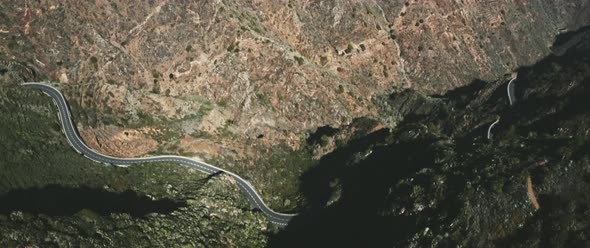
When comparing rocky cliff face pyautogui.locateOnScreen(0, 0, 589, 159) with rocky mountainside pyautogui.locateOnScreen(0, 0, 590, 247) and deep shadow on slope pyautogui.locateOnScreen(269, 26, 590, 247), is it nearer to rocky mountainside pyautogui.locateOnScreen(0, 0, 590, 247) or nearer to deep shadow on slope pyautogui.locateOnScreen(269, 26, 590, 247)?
rocky mountainside pyautogui.locateOnScreen(0, 0, 590, 247)

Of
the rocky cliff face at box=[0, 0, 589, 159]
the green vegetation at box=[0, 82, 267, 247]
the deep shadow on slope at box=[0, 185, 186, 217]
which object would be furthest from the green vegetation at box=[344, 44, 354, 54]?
the deep shadow on slope at box=[0, 185, 186, 217]

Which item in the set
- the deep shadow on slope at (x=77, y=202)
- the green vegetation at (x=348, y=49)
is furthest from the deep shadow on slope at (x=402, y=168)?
the deep shadow on slope at (x=77, y=202)

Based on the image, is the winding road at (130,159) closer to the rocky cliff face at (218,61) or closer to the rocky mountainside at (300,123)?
the rocky mountainside at (300,123)

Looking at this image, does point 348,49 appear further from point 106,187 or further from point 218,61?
point 106,187

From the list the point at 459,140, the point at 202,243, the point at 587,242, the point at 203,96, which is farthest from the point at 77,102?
the point at 587,242

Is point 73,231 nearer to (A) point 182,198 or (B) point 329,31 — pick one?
(A) point 182,198

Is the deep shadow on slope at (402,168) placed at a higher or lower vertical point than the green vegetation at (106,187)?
lower
